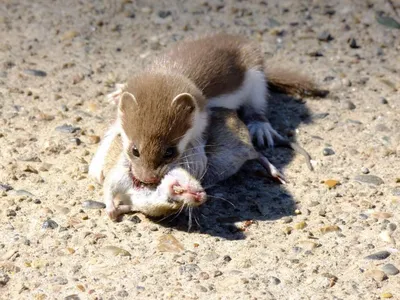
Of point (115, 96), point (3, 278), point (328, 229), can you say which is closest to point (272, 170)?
point (328, 229)

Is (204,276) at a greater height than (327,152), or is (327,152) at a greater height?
(204,276)

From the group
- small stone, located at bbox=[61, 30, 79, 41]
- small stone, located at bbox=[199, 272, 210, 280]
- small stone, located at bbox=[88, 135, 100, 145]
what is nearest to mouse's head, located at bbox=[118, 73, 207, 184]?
small stone, located at bbox=[199, 272, 210, 280]

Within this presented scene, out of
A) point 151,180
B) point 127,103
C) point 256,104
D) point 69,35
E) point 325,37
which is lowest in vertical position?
point 69,35

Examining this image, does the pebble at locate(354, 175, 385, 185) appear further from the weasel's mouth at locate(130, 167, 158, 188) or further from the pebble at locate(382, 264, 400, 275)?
the weasel's mouth at locate(130, 167, 158, 188)

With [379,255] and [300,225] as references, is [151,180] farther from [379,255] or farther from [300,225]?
[379,255]

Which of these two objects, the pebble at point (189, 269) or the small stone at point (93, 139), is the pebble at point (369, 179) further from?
the small stone at point (93, 139)

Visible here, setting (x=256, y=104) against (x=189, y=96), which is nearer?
(x=189, y=96)

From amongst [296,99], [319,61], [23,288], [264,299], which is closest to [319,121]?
[296,99]
